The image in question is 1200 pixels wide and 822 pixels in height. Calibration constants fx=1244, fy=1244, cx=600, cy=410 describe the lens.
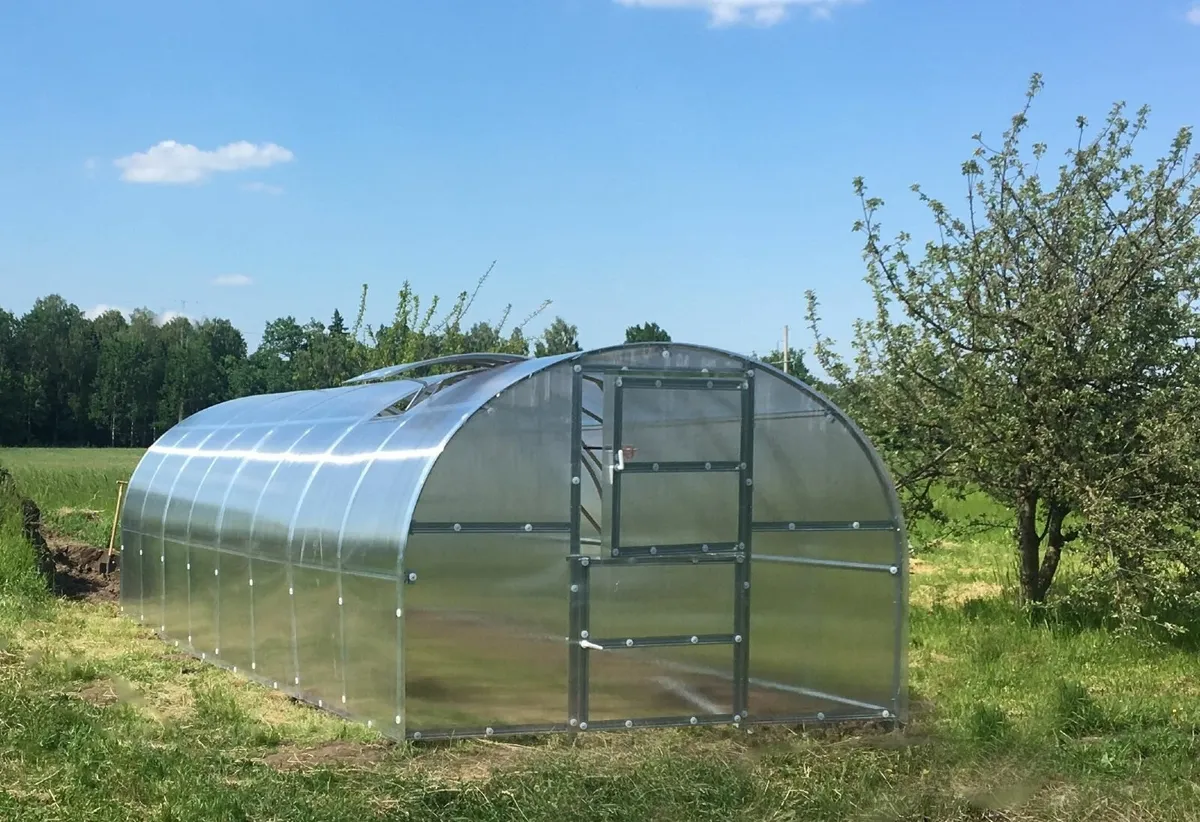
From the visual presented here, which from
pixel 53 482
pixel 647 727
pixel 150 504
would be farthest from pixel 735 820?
pixel 53 482

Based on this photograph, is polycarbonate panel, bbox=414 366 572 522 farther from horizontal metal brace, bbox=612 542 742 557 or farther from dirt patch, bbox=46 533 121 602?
dirt patch, bbox=46 533 121 602

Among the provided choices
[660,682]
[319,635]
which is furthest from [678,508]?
[319,635]

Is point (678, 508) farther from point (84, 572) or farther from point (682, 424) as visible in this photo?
point (84, 572)

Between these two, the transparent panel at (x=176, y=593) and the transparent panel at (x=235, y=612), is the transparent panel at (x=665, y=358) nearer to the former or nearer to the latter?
the transparent panel at (x=235, y=612)

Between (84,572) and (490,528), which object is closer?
(490,528)

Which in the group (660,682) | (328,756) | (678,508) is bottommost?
(328,756)

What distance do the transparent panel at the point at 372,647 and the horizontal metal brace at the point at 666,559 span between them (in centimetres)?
135

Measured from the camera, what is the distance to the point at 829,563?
9.79 metres

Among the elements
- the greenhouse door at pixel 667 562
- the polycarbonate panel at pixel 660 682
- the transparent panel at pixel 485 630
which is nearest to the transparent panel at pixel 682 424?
the greenhouse door at pixel 667 562

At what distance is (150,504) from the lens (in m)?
14.6

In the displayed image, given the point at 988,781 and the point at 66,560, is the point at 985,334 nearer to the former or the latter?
the point at 988,781

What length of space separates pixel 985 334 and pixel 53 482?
933 inches

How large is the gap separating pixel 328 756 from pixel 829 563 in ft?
13.4

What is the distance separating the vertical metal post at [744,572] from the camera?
946 cm
